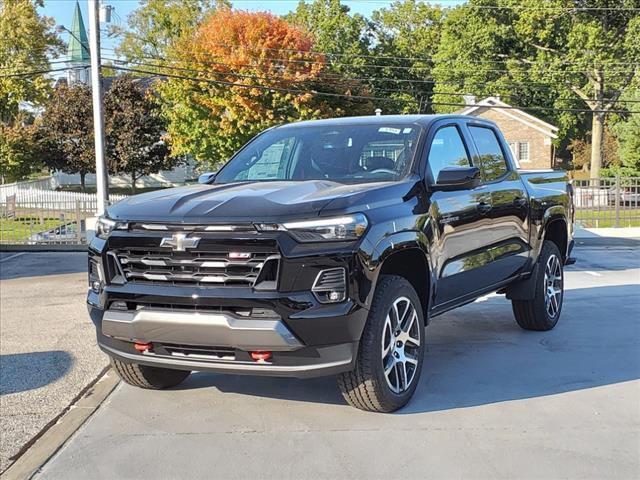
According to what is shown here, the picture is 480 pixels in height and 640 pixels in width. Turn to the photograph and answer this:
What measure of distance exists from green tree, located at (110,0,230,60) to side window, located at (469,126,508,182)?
56028mm

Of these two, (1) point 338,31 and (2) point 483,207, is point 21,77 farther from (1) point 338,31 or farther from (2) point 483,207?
A: (2) point 483,207

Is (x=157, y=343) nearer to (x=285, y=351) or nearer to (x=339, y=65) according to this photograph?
(x=285, y=351)

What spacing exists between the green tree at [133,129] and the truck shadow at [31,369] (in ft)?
118

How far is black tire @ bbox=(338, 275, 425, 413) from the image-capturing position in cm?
432

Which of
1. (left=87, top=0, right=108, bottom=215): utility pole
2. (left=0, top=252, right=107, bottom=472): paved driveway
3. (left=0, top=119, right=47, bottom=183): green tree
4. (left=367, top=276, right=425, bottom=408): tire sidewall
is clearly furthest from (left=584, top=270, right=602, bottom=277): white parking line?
(left=0, top=119, right=47, bottom=183): green tree

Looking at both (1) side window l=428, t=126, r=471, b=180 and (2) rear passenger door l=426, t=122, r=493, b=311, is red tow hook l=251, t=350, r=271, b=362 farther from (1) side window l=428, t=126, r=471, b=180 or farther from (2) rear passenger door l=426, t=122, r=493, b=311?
(1) side window l=428, t=126, r=471, b=180

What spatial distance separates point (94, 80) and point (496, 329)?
11.5m

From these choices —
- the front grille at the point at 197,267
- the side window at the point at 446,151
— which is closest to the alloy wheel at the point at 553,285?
the side window at the point at 446,151

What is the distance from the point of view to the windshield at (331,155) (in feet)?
17.2

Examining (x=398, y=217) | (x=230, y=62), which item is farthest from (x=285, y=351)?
(x=230, y=62)

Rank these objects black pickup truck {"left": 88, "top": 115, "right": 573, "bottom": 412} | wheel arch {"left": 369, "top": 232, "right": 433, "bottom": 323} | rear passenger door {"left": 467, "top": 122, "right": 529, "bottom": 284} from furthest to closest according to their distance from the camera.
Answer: rear passenger door {"left": 467, "top": 122, "right": 529, "bottom": 284}
wheel arch {"left": 369, "top": 232, "right": 433, "bottom": 323}
black pickup truck {"left": 88, "top": 115, "right": 573, "bottom": 412}

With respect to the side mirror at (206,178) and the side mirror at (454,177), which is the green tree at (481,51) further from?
the side mirror at (454,177)

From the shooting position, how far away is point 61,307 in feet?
29.4

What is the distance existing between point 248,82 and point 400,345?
33327 mm
